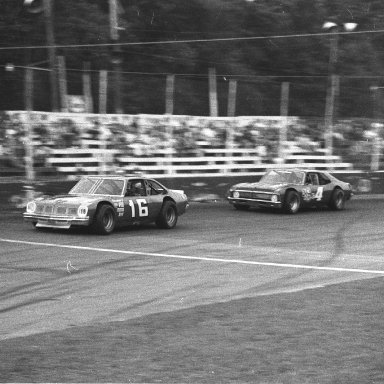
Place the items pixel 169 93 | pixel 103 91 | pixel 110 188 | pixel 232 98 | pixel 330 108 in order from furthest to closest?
1. pixel 330 108
2. pixel 232 98
3. pixel 169 93
4. pixel 103 91
5. pixel 110 188

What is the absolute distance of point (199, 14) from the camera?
131 ft

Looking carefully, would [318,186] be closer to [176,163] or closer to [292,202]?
[292,202]

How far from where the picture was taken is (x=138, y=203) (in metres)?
18.8

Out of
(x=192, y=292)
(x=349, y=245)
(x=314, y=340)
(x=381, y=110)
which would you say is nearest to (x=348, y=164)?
(x=381, y=110)

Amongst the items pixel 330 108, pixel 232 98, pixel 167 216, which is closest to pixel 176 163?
pixel 232 98

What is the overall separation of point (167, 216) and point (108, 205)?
7.31 ft

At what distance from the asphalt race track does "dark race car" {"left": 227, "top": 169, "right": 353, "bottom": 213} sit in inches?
64.7

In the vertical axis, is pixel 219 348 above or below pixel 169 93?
below

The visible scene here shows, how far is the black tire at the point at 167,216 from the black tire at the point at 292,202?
4879 millimetres

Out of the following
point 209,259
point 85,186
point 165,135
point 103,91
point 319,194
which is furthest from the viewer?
point 103,91

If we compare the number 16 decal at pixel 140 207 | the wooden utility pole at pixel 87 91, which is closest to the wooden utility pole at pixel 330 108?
the wooden utility pole at pixel 87 91

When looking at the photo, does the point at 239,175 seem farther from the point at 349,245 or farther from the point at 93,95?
the point at 349,245

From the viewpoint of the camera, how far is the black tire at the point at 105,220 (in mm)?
17562

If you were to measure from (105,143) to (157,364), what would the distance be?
66.2 feet
